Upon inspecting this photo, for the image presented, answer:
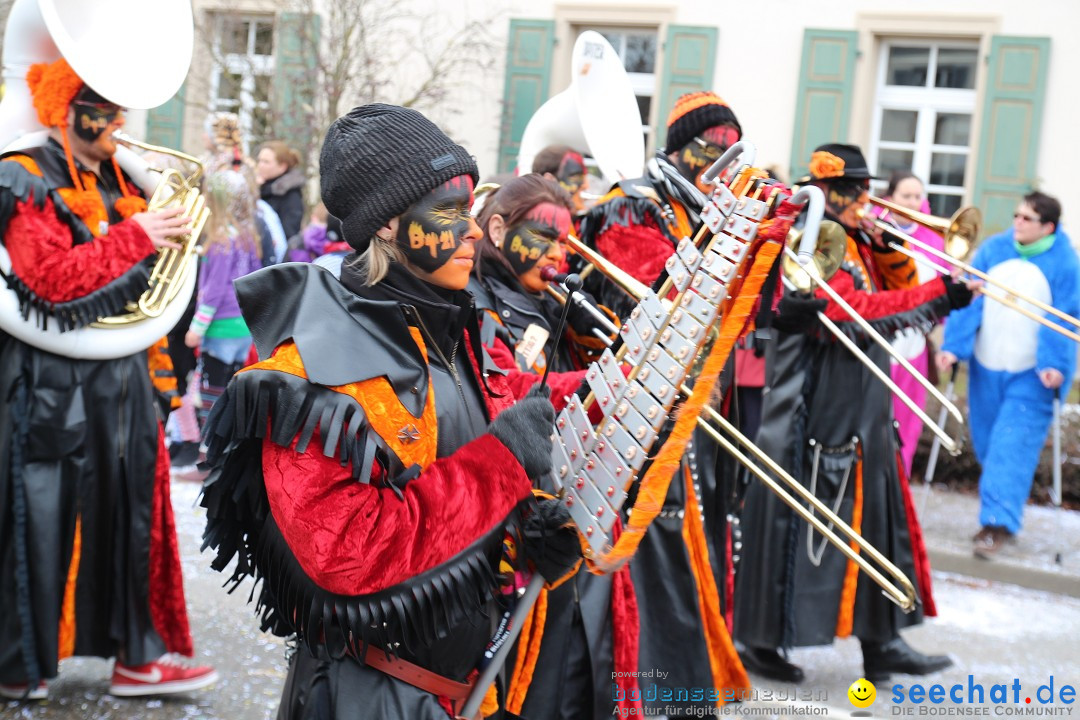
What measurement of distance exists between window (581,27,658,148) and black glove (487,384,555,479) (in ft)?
38.9

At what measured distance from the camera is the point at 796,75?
41.8 ft

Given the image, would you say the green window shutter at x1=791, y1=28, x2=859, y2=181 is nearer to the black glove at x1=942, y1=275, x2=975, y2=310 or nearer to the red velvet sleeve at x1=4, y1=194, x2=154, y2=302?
the black glove at x1=942, y1=275, x2=975, y2=310

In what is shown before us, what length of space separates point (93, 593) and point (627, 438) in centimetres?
261

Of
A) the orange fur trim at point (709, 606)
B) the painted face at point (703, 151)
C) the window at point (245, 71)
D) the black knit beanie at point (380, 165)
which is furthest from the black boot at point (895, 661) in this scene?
the window at point (245, 71)

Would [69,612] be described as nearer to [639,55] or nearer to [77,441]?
[77,441]

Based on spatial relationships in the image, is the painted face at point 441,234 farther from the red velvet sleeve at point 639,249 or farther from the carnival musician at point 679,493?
the red velvet sleeve at point 639,249

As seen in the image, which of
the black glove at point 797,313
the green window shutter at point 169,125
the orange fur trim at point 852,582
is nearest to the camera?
the black glove at point 797,313

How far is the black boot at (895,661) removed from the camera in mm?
4816

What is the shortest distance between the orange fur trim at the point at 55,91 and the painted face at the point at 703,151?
6.67 ft

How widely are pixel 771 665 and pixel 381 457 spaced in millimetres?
3305

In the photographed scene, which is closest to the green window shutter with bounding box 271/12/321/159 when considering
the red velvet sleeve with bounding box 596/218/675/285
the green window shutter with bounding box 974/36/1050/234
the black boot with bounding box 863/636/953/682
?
the green window shutter with bounding box 974/36/1050/234

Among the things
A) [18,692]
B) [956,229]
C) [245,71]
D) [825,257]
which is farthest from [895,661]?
[245,71]

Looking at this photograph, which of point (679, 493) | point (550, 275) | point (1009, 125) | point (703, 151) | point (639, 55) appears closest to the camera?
point (550, 275)

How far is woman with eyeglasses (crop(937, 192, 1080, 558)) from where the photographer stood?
22.4 ft
